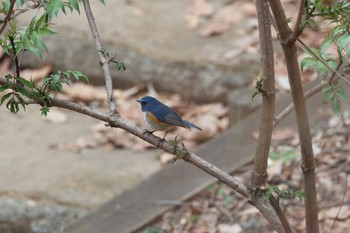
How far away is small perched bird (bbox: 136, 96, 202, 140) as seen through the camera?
3.32 meters

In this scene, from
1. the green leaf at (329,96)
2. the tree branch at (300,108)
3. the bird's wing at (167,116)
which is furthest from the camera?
the bird's wing at (167,116)

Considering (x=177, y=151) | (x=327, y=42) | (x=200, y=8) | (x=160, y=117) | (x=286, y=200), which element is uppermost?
(x=200, y=8)

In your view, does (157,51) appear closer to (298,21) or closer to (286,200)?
(286,200)

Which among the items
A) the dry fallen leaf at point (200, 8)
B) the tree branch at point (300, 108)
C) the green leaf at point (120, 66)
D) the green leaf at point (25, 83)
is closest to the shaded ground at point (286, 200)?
the tree branch at point (300, 108)

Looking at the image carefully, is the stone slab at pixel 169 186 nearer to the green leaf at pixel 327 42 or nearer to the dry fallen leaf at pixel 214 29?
the dry fallen leaf at pixel 214 29

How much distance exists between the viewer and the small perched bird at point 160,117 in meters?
3.32

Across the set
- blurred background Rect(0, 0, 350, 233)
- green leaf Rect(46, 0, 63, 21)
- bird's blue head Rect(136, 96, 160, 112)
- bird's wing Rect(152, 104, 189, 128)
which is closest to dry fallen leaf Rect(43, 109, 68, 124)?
blurred background Rect(0, 0, 350, 233)

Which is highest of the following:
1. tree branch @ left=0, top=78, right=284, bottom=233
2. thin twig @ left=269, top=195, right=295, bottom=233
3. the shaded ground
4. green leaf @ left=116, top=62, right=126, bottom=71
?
the shaded ground

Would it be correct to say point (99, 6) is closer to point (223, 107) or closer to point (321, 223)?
point (223, 107)

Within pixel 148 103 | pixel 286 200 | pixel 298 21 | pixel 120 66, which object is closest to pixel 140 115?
pixel 286 200

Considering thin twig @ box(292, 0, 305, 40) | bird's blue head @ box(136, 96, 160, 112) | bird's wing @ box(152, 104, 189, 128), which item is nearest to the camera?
thin twig @ box(292, 0, 305, 40)

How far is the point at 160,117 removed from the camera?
3.33m

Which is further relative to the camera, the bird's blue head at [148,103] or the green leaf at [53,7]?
the bird's blue head at [148,103]

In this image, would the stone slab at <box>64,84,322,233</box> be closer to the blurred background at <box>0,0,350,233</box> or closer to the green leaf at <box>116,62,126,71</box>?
the blurred background at <box>0,0,350,233</box>
